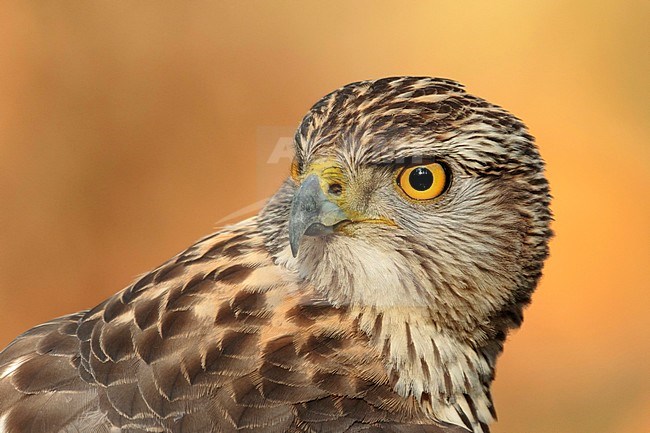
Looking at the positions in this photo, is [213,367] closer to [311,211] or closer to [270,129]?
[311,211]

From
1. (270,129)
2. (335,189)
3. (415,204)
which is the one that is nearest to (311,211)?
(335,189)

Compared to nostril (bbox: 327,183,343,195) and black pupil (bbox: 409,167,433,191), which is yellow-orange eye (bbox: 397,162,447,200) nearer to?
black pupil (bbox: 409,167,433,191)

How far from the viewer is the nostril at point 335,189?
1.60m

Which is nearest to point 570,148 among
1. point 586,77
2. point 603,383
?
point 586,77

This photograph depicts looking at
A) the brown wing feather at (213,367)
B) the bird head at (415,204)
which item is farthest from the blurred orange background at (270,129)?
the brown wing feather at (213,367)

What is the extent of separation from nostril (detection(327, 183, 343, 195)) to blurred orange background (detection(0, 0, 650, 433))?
0.73ft

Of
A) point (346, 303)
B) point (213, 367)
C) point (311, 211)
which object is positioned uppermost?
point (311, 211)

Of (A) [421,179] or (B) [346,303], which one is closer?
(A) [421,179]

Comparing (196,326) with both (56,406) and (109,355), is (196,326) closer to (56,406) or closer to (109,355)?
(109,355)

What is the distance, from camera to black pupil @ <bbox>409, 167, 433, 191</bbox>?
160cm

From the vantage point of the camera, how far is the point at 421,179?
5.28 ft

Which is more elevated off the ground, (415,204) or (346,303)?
(415,204)

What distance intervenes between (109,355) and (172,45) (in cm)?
77

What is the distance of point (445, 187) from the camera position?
1.64 metres
